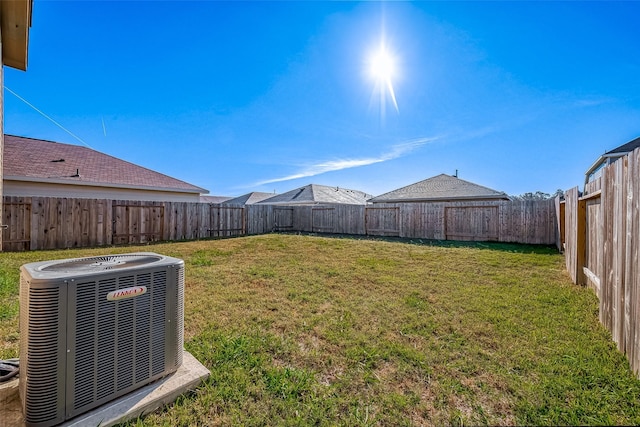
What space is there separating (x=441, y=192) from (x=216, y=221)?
13.3 meters

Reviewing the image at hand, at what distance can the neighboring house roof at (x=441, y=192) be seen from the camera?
1466 centimetres

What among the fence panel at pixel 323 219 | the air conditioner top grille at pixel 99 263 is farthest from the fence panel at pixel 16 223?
the fence panel at pixel 323 219

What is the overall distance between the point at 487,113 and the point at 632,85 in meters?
5.05

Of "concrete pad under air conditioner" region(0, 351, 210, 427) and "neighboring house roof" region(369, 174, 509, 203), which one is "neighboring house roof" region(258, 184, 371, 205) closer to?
"neighboring house roof" region(369, 174, 509, 203)

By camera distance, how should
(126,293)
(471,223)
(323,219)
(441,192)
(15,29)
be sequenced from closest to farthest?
(126,293) → (15,29) → (471,223) → (323,219) → (441,192)

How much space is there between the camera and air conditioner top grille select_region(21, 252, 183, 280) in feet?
4.20

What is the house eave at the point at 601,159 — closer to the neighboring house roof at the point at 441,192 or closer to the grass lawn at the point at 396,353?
the neighboring house roof at the point at 441,192

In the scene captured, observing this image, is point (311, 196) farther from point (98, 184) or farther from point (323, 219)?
point (98, 184)

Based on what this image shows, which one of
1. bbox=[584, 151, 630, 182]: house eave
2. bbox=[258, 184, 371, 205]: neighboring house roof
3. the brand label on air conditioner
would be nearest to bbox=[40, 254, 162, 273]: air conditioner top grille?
the brand label on air conditioner

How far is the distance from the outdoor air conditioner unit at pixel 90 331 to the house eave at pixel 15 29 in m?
3.61

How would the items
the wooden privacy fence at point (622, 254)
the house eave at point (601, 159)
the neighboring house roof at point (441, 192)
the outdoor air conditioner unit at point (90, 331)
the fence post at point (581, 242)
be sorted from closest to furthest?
1. the outdoor air conditioner unit at point (90, 331)
2. the wooden privacy fence at point (622, 254)
3. the fence post at point (581, 242)
4. the house eave at point (601, 159)
5. the neighboring house roof at point (441, 192)

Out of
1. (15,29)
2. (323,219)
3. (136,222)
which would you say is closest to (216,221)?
(136,222)

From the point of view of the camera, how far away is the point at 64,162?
11.1 metres

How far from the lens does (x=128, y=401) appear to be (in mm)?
1503
